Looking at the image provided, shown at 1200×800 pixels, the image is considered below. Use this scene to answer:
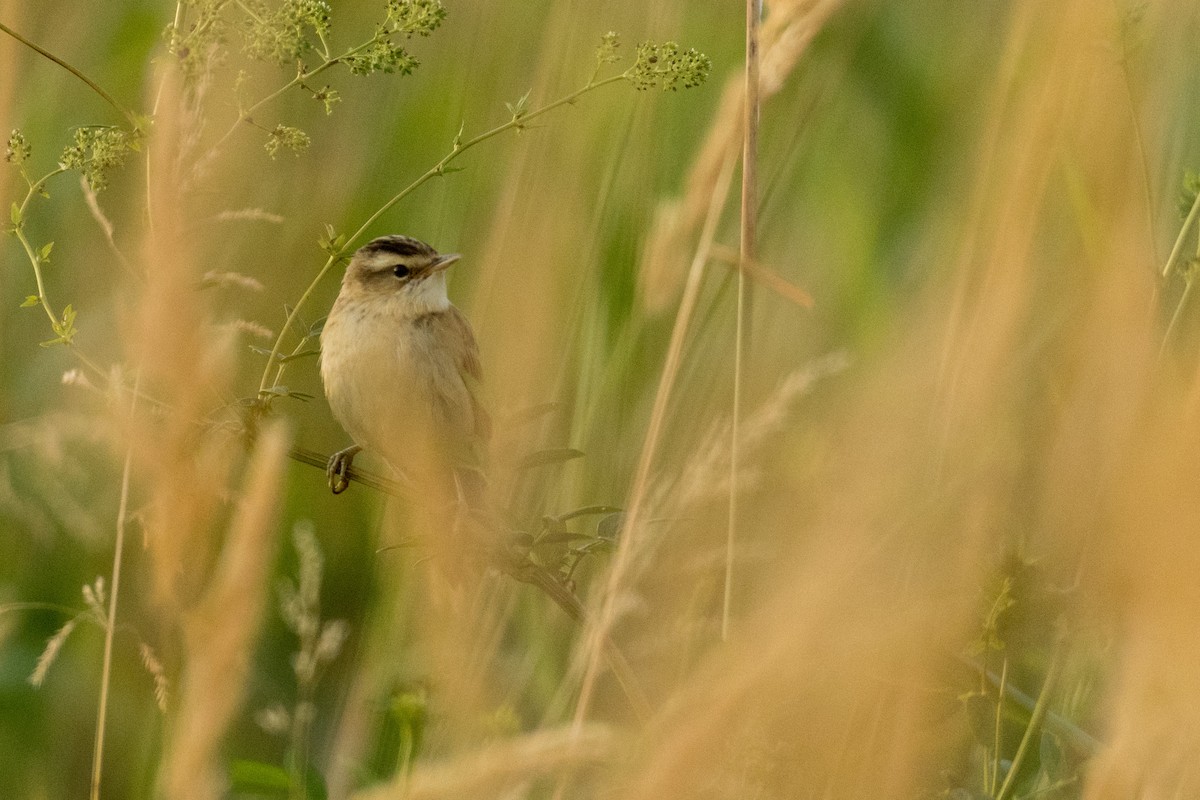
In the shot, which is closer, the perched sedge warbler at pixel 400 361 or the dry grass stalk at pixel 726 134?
the dry grass stalk at pixel 726 134

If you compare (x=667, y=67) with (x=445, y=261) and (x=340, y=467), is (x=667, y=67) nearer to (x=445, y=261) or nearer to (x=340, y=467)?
(x=445, y=261)

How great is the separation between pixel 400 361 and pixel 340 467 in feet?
0.89

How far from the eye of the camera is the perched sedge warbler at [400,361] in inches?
113

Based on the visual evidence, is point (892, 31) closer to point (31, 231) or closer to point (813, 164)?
point (813, 164)

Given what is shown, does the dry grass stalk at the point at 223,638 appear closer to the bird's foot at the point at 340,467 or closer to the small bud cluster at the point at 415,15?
the small bud cluster at the point at 415,15

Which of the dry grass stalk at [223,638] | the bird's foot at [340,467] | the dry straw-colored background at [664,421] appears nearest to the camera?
the dry grass stalk at [223,638]

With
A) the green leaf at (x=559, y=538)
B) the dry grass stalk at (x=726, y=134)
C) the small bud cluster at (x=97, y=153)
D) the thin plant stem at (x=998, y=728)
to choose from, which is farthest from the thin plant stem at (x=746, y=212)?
the small bud cluster at (x=97, y=153)

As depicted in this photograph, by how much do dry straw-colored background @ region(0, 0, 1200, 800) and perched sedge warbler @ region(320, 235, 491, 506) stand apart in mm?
89

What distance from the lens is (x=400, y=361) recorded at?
117 inches

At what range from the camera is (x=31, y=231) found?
10.3ft

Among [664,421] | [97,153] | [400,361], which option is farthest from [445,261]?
[97,153]

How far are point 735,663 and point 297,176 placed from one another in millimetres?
2089

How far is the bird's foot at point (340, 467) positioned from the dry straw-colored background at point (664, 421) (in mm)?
79

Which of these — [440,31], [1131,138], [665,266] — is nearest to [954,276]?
[1131,138]
